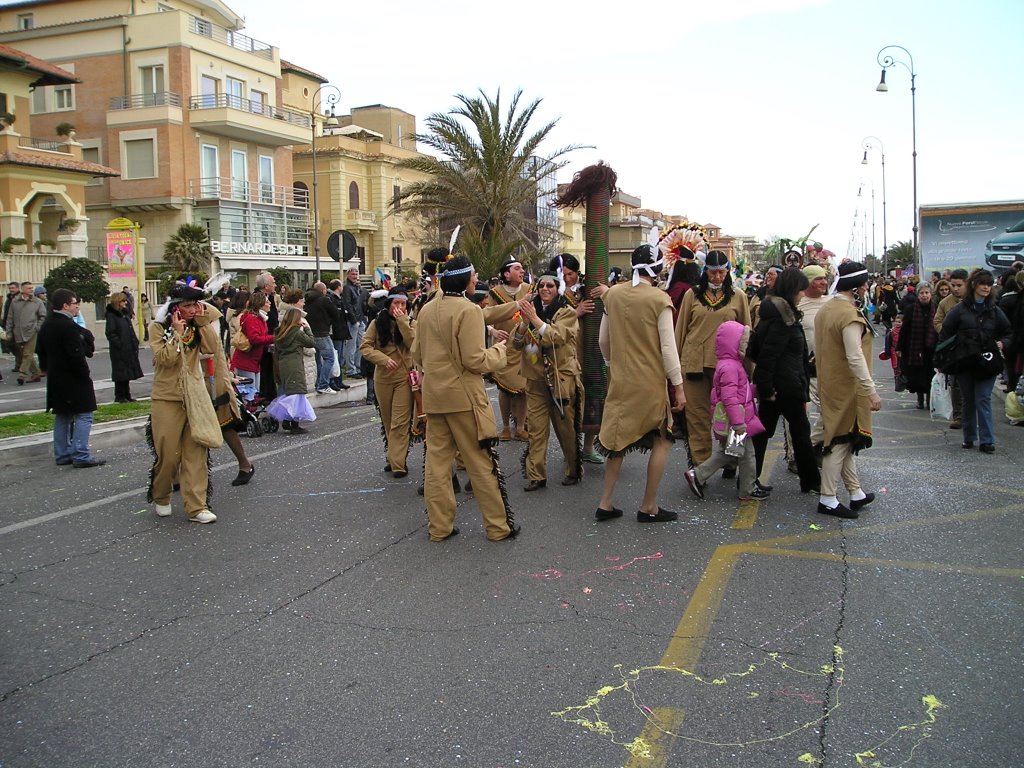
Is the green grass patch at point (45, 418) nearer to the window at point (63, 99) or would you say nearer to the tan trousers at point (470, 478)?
the tan trousers at point (470, 478)

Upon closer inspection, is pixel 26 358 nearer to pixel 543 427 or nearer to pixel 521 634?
pixel 543 427

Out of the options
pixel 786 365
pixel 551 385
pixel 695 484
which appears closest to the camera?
pixel 786 365

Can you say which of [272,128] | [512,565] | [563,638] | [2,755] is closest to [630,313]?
[512,565]

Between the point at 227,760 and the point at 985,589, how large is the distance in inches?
157

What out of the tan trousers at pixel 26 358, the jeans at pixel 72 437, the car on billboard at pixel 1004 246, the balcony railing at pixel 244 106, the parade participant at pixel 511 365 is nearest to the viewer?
the parade participant at pixel 511 365

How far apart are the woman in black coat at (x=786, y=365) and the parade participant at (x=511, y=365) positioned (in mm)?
1940

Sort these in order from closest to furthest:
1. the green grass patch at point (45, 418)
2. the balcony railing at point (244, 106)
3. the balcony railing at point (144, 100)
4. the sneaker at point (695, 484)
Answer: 1. the sneaker at point (695, 484)
2. the green grass patch at point (45, 418)
3. the balcony railing at point (144, 100)
4. the balcony railing at point (244, 106)

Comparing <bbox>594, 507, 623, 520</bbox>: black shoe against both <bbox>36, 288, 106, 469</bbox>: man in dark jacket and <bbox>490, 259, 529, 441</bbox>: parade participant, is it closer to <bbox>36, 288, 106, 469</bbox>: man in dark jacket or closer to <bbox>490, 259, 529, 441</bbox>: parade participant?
<bbox>490, 259, 529, 441</bbox>: parade participant

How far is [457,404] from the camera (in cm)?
609

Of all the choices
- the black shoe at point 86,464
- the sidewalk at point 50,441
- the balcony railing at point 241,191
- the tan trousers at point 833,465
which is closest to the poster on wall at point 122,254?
the sidewalk at point 50,441

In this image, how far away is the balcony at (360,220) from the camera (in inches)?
2084

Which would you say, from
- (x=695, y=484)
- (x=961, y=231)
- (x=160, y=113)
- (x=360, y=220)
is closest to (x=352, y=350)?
(x=695, y=484)

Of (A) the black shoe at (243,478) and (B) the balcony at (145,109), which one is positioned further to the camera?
(B) the balcony at (145,109)

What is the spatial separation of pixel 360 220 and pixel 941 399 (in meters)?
46.1
